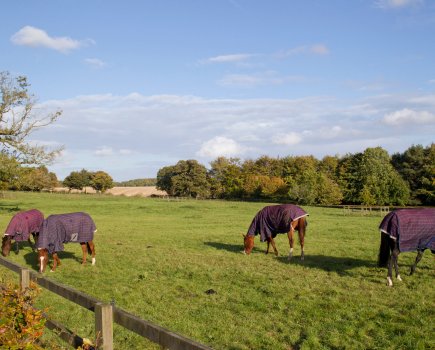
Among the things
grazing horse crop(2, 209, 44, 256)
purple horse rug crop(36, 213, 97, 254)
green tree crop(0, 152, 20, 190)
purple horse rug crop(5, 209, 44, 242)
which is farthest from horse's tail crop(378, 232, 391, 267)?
green tree crop(0, 152, 20, 190)

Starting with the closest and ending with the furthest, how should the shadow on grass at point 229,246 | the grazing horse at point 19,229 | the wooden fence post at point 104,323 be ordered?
the wooden fence post at point 104,323, the grazing horse at point 19,229, the shadow on grass at point 229,246

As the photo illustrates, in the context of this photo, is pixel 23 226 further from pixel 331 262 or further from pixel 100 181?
pixel 100 181

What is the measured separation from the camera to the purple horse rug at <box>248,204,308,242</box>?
47.5 ft

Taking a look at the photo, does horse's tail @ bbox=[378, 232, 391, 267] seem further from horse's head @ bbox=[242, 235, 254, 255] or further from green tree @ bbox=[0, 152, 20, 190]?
green tree @ bbox=[0, 152, 20, 190]

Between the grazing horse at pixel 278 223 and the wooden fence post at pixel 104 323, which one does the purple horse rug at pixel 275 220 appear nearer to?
the grazing horse at pixel 278 223

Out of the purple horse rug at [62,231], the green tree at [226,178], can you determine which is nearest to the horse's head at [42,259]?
the purple horse rug at [62,231]

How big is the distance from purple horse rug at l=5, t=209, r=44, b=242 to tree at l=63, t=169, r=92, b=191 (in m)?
112

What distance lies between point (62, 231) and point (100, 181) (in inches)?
4459

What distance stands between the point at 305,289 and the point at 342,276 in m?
1.88

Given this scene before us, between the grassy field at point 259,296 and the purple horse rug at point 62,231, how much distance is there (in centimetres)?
90

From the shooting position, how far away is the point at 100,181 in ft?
401

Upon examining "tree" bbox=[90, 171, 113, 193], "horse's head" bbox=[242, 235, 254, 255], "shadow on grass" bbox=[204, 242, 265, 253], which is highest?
"tree" bbox=[90, 171, 113, 193]

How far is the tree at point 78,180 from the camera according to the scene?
4855 inches

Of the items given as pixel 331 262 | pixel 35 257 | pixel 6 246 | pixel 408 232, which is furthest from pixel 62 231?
pixel 408 232
